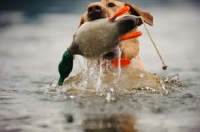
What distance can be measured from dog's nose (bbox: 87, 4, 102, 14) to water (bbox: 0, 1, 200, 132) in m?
0.96

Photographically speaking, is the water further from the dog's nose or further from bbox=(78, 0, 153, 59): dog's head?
the dog's nose

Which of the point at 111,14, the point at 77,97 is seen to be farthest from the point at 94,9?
the point at 77,97

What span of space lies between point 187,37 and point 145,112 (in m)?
8.20

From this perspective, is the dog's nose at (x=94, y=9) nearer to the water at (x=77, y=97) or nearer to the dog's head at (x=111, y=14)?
the dog's head at (x=111, y=14)

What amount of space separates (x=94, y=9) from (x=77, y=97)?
1.04 metres

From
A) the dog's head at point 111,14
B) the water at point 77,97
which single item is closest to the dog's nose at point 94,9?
the dog's head at point 111,14

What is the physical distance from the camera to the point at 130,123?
406cm

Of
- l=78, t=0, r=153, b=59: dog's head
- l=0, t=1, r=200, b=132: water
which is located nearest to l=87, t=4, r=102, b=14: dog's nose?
l=78, t=0, r=153, b=59: dog's head

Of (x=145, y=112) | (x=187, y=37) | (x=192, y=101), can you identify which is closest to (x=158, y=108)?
(x=145, y=112)

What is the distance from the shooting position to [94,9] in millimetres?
4828

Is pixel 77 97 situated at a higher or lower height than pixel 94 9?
lower

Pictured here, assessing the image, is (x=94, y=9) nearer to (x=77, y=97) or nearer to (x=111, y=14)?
(x=111, y=14)

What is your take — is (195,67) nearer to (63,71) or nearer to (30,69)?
(30,69)

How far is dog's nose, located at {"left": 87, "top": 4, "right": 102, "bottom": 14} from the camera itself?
4820mm
